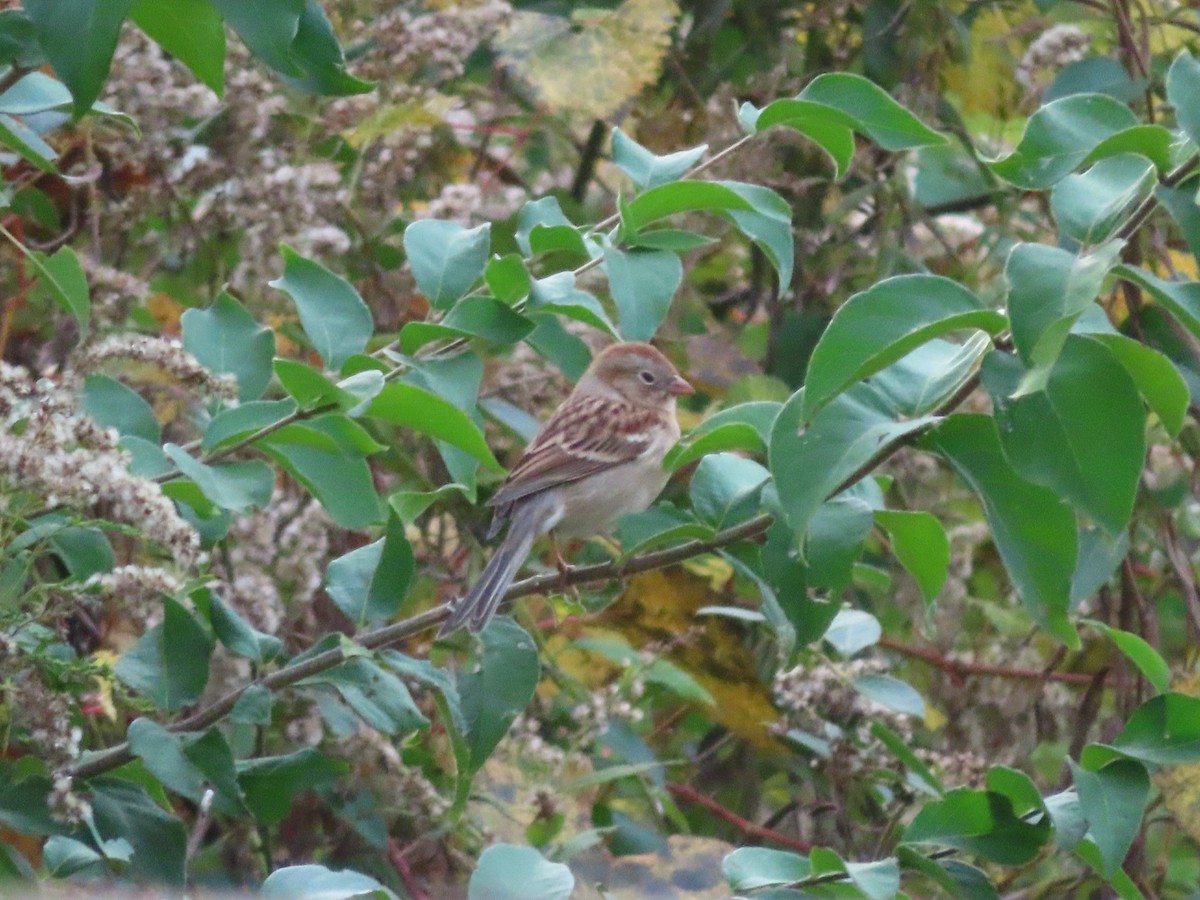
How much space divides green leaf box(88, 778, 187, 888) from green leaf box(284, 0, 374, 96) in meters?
1.08

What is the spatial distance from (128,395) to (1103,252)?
1.53m

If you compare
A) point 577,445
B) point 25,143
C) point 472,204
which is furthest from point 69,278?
point 577,445

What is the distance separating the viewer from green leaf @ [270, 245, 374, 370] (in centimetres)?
235

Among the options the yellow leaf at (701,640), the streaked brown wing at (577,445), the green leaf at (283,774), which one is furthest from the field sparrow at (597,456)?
the green leaf at (283,774)

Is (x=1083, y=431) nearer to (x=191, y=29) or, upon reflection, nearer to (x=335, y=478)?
(x=335, y=478)

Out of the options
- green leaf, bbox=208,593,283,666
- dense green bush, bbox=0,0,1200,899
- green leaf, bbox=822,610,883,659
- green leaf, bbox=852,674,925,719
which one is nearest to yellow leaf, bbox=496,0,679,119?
dense green bush, bbox=0,0,1200,899

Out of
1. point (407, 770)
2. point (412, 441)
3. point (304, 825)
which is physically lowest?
point (304, 825)

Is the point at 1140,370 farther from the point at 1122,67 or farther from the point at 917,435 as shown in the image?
the point at 1122,67

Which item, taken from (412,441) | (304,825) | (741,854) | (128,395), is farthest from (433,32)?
(741,854)

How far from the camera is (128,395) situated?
8.33 feet

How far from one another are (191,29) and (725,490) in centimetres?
98

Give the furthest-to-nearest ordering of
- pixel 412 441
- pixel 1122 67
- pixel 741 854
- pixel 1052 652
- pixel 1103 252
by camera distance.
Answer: pixel 1052 652, pixel 1122 67, pixel 412 441, pixel 741 854, pixel 1103 252

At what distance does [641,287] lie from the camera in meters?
2.28

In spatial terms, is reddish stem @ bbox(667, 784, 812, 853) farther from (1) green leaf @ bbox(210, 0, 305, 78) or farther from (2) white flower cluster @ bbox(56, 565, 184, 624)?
(1) green leaf @ bbox(210, 0, 305, 78)
